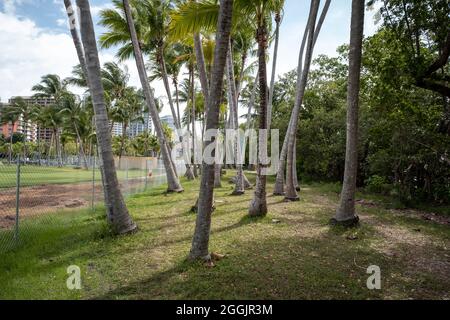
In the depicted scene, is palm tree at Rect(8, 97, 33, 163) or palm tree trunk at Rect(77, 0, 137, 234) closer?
palm tree trunk at Rect(77, 0, 137, 234)

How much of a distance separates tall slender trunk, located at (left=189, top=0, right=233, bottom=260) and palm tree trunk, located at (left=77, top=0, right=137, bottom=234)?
100 inches

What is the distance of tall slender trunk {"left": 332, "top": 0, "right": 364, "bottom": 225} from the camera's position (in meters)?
7.58

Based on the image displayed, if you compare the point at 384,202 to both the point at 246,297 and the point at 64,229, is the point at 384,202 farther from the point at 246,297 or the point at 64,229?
the point at 64,229

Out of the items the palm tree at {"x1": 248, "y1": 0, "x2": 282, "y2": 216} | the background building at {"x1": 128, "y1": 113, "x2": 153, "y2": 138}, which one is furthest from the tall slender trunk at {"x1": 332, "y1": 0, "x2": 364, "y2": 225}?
the background building at {"x1": 128, "y1": 113, "x2": 153, "y2": 138}

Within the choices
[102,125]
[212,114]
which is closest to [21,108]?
[102,125]

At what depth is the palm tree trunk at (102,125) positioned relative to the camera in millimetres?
6621

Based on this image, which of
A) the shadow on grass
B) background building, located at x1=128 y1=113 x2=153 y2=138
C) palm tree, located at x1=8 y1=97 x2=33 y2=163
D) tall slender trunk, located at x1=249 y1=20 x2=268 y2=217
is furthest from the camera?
palm tree, located at x1=8 y1=97 x2=33 y2=163

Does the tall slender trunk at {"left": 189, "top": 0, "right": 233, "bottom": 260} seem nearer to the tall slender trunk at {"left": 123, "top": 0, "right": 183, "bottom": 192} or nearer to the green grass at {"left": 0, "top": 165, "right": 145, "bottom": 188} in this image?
the green grass at {"left": 0, "top": 165, "right": 145, "bottom": 188}

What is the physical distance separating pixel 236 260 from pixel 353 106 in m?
4.96

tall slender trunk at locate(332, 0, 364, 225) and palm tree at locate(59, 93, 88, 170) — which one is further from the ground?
palm tree at locate(59, 93, 88, 170)

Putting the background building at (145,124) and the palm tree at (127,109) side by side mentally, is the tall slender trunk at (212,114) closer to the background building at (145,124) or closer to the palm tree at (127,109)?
the palm tree at (127,109)

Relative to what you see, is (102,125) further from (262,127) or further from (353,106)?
(353,106)

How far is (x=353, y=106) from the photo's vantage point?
7797 mm
